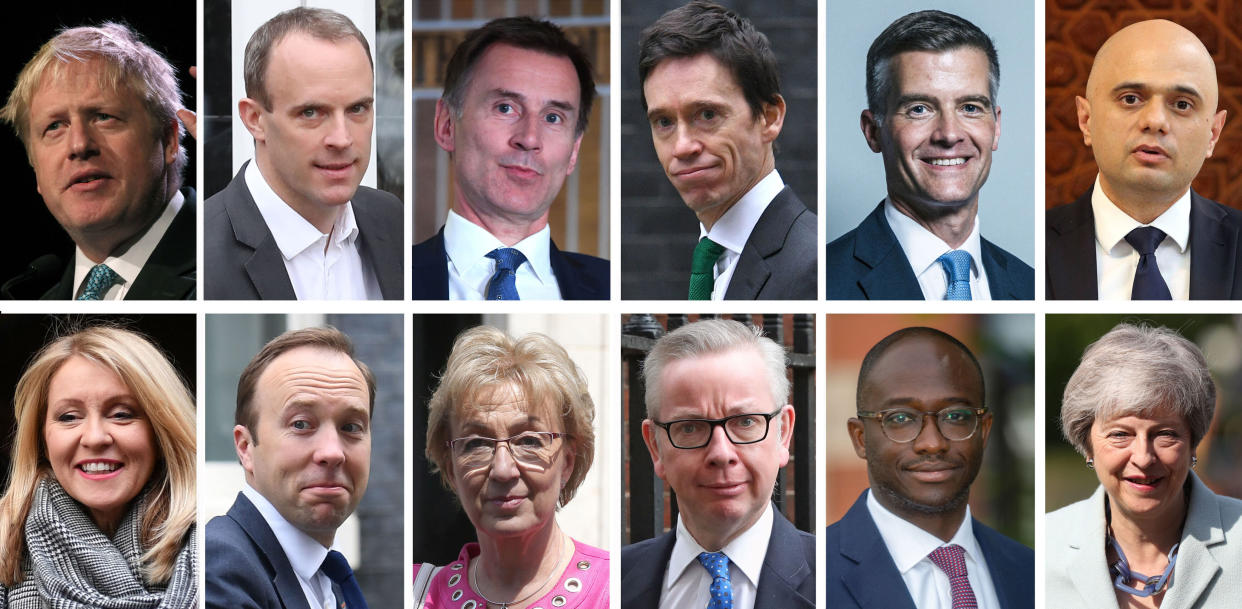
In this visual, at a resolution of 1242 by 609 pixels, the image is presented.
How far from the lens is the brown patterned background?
13.7ft

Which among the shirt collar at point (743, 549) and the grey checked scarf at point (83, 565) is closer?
the grey checked scarf at point (83, 565)

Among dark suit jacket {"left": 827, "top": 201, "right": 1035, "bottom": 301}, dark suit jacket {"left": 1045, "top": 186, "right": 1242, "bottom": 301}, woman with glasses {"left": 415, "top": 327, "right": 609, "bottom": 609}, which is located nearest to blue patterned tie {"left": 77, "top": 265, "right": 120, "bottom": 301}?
woman with glasses {"left": 415, "top": 327, "right": 609, "bottom": 609}

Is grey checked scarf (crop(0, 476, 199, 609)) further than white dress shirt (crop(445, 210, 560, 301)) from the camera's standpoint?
No

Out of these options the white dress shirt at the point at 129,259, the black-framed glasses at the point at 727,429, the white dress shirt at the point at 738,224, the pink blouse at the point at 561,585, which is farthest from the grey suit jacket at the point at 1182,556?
the white dress shirt at the point at 129,259

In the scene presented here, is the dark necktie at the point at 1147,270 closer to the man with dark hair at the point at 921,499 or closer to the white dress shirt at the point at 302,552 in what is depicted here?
the man with dark hair at the point at 921,499

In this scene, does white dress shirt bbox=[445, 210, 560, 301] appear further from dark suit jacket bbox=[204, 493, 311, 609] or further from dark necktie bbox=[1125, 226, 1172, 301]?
dark necktie bbox=[1125, 226, 1172, 301]

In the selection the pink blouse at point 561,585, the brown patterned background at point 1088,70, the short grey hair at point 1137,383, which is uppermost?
the brown patterned background at point 1088,70

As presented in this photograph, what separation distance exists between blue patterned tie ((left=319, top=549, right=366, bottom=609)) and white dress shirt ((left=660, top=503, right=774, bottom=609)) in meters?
0.87

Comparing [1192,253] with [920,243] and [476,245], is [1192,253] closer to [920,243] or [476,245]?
[920,243]

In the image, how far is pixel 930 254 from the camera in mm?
4168

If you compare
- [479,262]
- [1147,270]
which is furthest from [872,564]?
[479,262]

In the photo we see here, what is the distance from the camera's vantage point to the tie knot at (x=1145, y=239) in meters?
4.18

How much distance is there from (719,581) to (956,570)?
2.17 feet

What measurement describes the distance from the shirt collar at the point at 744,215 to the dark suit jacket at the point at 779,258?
15mm
